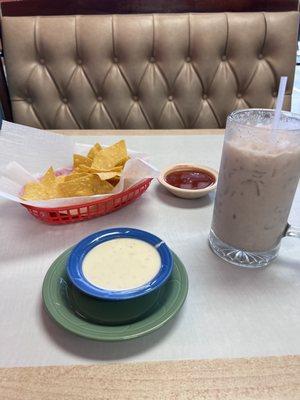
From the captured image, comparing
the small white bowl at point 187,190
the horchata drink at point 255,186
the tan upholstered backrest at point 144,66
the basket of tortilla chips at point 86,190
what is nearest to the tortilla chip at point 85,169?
the basket of tortilla chips at point 86,190

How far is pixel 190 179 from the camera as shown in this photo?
0.84 meters

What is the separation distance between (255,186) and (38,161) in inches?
20.4

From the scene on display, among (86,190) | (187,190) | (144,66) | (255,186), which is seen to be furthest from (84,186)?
(144,66)

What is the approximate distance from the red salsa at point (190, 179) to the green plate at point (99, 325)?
0.28m

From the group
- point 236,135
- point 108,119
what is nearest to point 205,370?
point 236,135

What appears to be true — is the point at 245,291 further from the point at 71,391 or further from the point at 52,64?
the point at 52,64

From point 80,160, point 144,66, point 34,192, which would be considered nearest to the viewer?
point 34,192

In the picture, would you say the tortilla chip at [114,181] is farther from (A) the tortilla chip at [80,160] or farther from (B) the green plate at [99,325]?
(B) the green plate at [99,325]

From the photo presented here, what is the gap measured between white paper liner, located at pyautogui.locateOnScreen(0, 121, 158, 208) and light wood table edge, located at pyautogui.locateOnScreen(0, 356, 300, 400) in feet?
1.04

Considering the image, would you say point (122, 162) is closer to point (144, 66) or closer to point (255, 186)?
point (255, 186)

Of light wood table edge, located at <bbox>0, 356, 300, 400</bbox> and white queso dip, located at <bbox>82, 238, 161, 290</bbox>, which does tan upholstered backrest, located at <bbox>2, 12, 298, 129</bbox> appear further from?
light wood table edge, located at <bbox>0, 356, 300, 400</bbox>

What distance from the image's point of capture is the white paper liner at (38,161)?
69 centimetres

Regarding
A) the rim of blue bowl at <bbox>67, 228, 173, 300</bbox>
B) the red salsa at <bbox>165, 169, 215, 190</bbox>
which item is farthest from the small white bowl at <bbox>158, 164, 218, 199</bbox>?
the rim of blue bowl at <bbox>67, 228, 173, 300</bbox>

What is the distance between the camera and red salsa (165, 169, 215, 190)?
0.81 m
